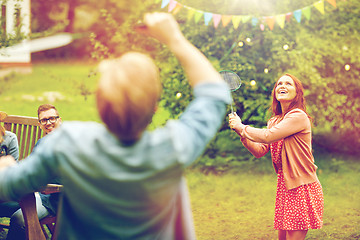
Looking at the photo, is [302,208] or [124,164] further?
[302,208]

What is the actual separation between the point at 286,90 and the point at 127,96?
228cm

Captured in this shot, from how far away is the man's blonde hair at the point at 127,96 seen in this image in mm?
1166

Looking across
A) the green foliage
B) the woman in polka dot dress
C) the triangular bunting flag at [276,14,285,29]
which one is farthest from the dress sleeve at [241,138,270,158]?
the green foliage

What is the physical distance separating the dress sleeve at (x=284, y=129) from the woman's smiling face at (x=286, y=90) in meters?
0.17

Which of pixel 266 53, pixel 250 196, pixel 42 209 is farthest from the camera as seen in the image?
pixel 266 53

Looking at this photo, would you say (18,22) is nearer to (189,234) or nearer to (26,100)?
(189,234)

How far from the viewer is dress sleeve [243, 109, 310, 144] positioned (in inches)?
119

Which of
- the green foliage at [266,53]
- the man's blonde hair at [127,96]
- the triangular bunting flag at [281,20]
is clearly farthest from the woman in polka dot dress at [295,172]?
the green foliage at [266,53]

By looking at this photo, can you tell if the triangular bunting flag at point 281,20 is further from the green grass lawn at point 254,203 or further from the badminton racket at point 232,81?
the green grass lawn at point 254,203

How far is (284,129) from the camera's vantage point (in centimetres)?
301

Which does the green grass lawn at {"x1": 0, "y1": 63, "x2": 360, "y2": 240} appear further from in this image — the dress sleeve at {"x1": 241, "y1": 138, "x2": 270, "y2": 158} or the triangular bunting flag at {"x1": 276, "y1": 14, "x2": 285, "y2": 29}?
the triangular bunting flag at {"x1": 276, "y1": 14, "x2": 285, "y2": 29}

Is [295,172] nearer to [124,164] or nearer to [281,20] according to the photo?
[124,164]

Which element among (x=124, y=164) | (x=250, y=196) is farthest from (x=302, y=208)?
(x=250, y=196)

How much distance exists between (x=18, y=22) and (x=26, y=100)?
5.47m
